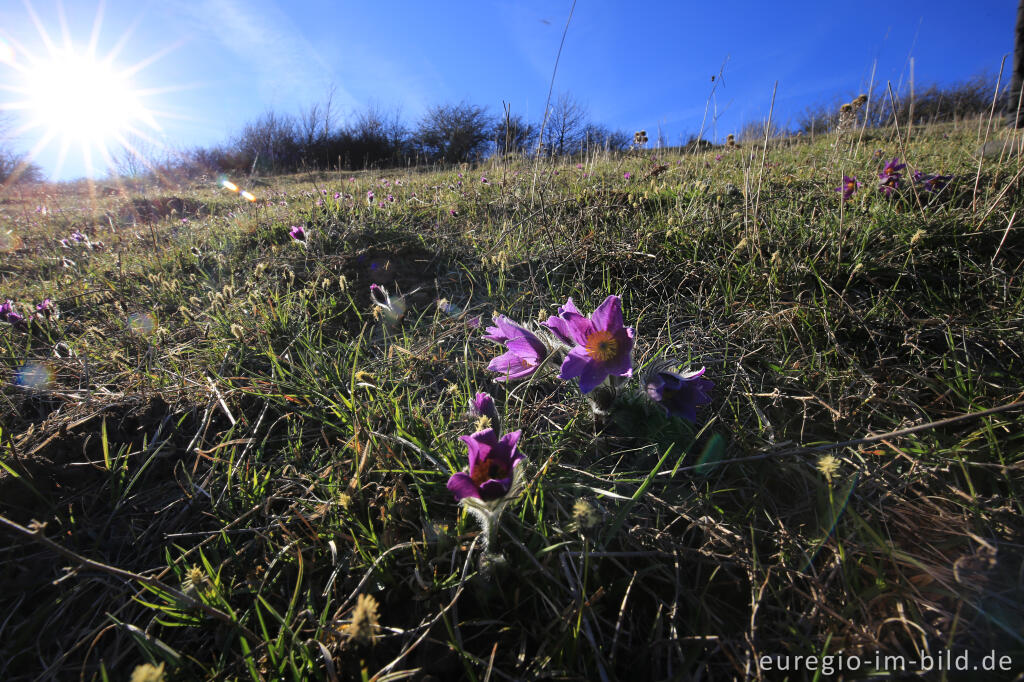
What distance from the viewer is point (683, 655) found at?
943 millimetres

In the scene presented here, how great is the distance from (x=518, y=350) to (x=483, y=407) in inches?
9.7

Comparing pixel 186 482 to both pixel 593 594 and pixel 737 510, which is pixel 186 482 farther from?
pixel 737 510

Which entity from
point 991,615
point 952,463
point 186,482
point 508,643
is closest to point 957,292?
point 952,463

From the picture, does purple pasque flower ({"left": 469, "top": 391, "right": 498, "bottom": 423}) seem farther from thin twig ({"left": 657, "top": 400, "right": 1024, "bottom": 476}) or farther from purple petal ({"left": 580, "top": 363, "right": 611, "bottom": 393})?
thin twig ({"left": 657, "top": 400, "right": 1024, "bottom": 476})

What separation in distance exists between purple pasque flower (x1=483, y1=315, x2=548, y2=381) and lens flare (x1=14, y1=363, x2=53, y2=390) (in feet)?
6.84

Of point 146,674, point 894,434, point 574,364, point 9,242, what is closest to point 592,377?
point 574,364

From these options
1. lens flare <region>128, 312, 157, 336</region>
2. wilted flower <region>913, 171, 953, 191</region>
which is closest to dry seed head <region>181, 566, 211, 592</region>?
lens flare <region>128, 312, 157, 336</region>

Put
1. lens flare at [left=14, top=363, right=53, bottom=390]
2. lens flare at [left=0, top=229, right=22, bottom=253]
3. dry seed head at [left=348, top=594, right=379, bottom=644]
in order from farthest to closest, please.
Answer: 1. lens flare at [left=0, top=229, right=22, bottom=253]
2. lens flare at [left=14, top=363, right=53, bottom=390]
3. dry seed head at [left=348, top=594, right=379, bottom=644]

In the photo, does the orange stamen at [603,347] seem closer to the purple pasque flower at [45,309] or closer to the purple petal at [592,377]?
the purple petal at [592,377]

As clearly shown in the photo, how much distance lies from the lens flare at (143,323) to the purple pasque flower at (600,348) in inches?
91.4

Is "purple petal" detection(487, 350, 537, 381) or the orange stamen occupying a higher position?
the orange stamen

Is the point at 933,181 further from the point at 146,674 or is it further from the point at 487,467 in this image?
the point at 146,674

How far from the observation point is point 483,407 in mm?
1296

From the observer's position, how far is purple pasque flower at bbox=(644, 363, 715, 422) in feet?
4.21
